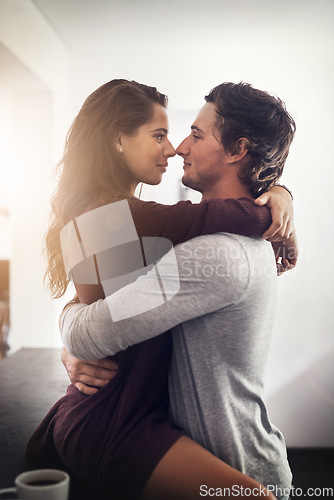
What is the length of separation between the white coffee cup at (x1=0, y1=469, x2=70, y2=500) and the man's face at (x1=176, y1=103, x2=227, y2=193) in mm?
600

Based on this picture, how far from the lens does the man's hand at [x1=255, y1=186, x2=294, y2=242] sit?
80 cm

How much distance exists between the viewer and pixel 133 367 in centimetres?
78

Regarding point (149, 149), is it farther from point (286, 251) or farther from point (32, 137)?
point (32, 137)

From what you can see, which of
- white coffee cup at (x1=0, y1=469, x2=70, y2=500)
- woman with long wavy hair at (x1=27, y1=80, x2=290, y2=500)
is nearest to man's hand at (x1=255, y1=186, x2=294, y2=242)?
woman with long wavy hair at (x1=27, y1=80, x2=290, y2=500)

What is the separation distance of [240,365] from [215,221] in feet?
0.82

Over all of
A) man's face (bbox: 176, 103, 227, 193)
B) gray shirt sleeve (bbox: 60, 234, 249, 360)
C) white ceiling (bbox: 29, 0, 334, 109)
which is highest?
white ceiling (bbox: 29, 0, 334, 109)

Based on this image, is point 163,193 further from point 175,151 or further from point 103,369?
point 103,369

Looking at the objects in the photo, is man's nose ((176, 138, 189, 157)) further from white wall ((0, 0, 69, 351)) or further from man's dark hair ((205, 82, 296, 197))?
white wall ((0, 0, 69, 351))

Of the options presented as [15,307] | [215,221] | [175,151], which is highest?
[175,151]

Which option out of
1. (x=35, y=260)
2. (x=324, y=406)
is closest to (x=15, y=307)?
(x=35, y=260)

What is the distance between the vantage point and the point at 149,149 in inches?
37.3

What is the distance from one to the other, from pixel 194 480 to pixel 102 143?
624mm

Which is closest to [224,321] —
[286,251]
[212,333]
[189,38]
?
[212,333]

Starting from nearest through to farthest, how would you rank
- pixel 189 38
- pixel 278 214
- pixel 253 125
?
pixel 278 214
pixel 253 125
pixel 189 38
